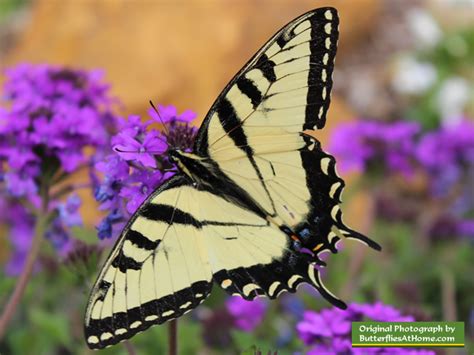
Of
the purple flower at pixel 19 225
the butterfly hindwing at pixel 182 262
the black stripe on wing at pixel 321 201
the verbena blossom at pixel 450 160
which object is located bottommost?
the butterfly hindwing at pixel 182 262

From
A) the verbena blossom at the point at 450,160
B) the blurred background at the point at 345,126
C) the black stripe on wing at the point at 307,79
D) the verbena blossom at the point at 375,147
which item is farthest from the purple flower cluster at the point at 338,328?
the verbena blossom at the point at 450,160

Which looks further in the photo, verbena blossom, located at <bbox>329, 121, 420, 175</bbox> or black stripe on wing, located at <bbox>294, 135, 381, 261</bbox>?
verbena blossom, located at <bbox>329, 121, 420, 175</bbox>

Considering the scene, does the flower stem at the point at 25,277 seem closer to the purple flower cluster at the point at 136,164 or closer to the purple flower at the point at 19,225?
the purple flower cluster at the point at 136,164

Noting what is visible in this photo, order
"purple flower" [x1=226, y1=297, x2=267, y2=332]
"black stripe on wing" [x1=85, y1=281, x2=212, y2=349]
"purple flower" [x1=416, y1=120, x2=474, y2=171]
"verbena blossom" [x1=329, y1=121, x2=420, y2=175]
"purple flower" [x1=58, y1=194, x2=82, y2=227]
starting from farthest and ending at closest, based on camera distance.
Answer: "purple flower" [x1=416, y1=120, x2=474, y2=171] < "verbena blossom" [x1=329, y1=121, x2=420, y2=175] < "purple flower" [x1=226, y1=297, x2=267, y2=332] < "purple flower" [x1=58, y1=194, x2=82, y2=227] < "black stripe on wing" [x1=85, y1=281, x2=212, y2=349]

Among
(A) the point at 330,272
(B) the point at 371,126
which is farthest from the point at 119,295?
(A) the point at 330,272

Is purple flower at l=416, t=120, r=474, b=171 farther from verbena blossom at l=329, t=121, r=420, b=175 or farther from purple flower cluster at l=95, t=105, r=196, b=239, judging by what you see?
purple flower cluster at l=95, t=105, r=196, b=239

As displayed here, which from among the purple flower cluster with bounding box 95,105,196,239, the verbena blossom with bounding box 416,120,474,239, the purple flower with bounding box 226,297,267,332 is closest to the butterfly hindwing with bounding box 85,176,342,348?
the purple flower cluster with bounding box 95,105,196,239
